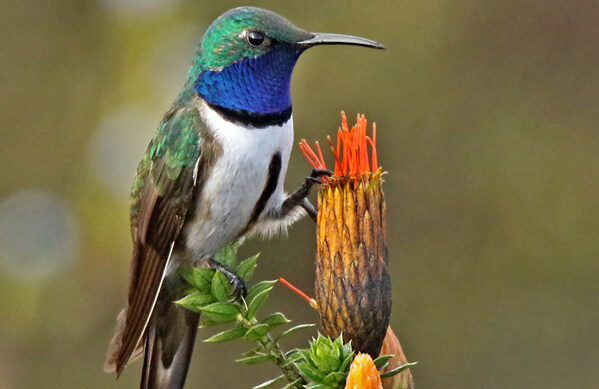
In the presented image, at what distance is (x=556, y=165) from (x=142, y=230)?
3995 millimetres

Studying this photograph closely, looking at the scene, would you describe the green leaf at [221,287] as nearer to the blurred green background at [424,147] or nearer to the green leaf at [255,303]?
the green leaf at [255,303]

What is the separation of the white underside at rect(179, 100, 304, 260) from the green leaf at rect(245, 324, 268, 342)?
44.5 inches

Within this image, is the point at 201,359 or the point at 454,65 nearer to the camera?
the point at 201,359

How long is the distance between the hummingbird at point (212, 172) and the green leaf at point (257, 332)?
3.44 feet

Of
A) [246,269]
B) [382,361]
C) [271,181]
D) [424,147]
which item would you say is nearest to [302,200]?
[271,181]

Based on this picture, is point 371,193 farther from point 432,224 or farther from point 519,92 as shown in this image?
point 519,92

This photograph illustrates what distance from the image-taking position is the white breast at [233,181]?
309cm

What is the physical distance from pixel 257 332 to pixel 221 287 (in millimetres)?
191

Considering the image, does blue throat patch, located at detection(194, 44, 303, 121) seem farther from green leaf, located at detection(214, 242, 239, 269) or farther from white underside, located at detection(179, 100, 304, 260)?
green leaf, located at detection(214, 242, 239, 269)

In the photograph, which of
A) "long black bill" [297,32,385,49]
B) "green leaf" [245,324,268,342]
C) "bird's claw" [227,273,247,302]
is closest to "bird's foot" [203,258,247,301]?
"bird's claw" [227,273,247,302]

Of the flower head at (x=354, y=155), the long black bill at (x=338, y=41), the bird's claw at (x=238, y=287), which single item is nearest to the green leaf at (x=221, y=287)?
the bird's claw at (x=238, y=287)

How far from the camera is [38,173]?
6.11 metres

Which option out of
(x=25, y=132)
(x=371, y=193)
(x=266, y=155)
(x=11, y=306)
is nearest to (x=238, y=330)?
(x=371, y=193)

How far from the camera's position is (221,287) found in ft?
6.88
